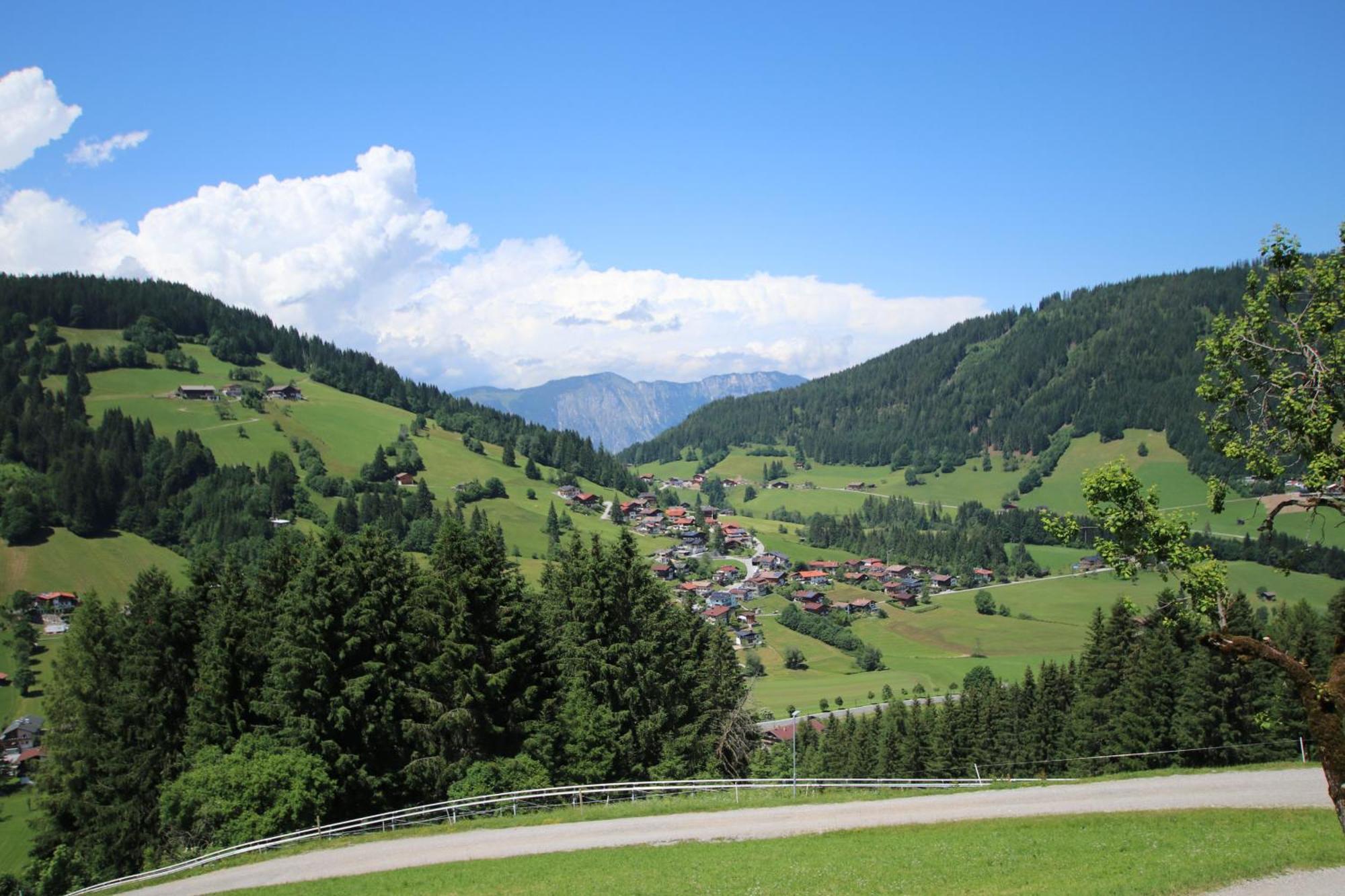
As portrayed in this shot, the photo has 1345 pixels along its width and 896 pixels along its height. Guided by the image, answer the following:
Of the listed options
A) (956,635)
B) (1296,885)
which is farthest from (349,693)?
(956,635)

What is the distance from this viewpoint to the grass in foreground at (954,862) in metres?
15.8

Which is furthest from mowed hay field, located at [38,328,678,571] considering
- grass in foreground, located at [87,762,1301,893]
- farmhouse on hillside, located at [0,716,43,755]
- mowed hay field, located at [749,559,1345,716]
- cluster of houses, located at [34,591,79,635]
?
grass in foreground, located at [87,762,1301,893]

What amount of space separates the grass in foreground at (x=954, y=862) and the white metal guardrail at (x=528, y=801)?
5429 mm

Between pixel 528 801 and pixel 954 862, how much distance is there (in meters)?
17.1

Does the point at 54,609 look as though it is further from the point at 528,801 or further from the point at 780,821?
the point at 780,821

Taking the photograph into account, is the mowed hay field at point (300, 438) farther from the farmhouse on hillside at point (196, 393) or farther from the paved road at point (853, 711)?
the paved road at point (853, 711)

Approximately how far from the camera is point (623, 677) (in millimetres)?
34812

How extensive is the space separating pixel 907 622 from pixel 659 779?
4345 inches

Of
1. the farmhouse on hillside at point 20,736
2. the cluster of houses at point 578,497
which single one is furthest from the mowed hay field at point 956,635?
the farmhouse on hillside at point 20,736

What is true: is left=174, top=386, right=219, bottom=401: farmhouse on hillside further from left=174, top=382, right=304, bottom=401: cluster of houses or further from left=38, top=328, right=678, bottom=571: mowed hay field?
left=38, top=328, right=678, bottom=571: mowed hay field

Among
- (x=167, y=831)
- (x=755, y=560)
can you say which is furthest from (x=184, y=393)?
(x=167, y=831)

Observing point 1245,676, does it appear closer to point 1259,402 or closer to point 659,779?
point 659,779

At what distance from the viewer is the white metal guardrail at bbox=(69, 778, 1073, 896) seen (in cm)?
2717

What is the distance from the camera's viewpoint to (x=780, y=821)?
24.1 meters
